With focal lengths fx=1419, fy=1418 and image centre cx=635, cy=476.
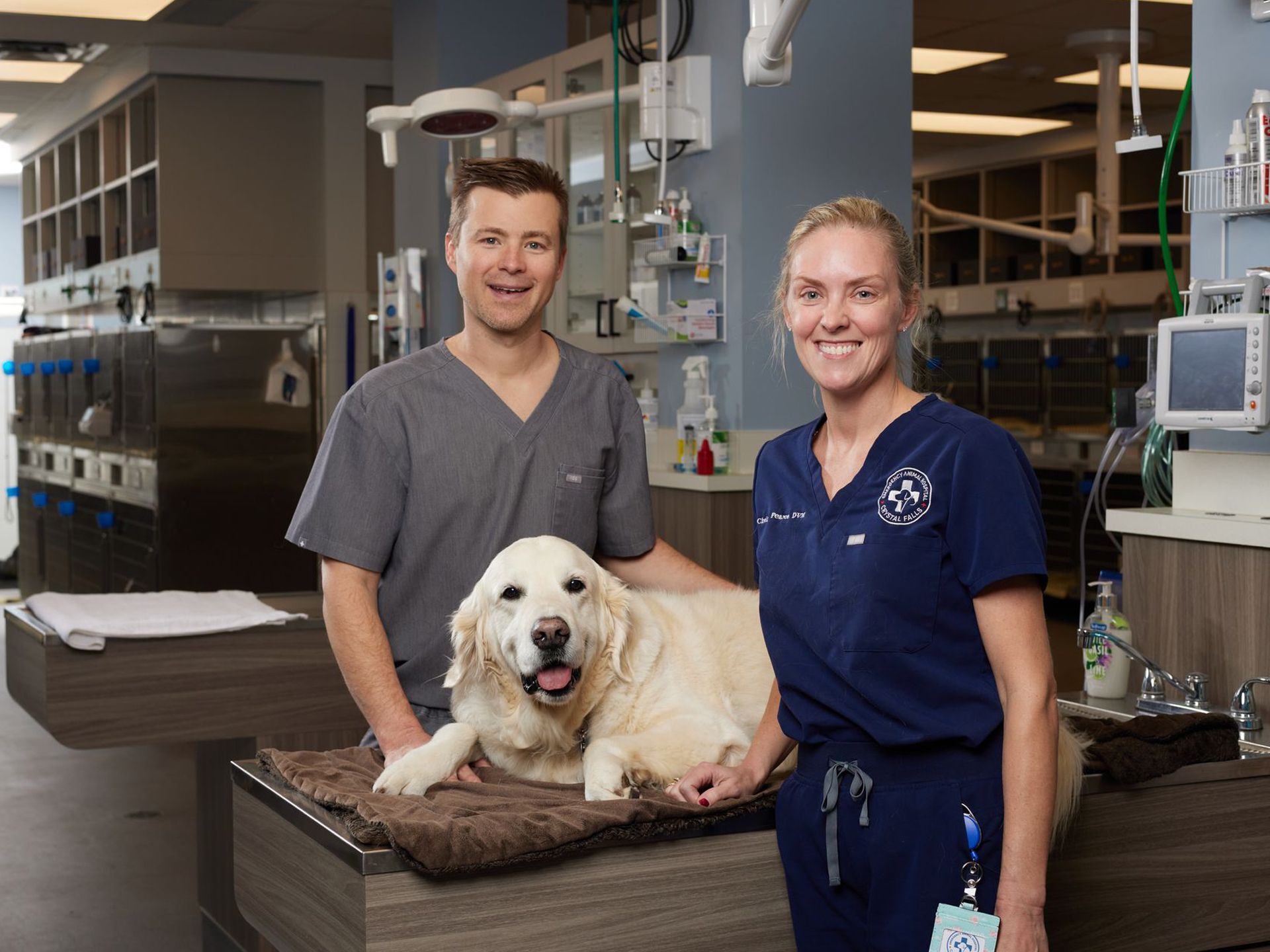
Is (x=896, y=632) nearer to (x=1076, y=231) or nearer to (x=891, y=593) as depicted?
(x=891, y=593)

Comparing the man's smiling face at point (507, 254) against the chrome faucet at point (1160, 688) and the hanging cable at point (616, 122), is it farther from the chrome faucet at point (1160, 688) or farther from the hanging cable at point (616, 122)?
the hanging cable at point (616, 122)

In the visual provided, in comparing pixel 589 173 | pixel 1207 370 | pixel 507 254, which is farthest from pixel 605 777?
pixel 589 173

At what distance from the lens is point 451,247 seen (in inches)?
82.7

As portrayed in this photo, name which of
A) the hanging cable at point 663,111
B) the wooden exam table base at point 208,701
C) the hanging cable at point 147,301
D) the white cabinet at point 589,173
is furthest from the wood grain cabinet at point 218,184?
the wooden exam table base at point 208,701

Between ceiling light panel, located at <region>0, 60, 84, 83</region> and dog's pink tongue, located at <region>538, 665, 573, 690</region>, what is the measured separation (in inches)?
298

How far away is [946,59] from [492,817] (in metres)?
7.04

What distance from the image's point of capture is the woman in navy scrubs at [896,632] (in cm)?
147

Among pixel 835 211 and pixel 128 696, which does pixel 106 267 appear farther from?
pixel 835 211

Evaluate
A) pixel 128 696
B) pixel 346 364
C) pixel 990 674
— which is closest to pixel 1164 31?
pixel 346 364

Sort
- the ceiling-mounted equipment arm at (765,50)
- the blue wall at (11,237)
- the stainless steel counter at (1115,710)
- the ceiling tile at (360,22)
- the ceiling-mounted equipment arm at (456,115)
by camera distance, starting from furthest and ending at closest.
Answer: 1. the blue wall at (11,237)
2. the ceiling tile at (360,22)
3. the ceiling-mounted equipment arm at (456,115)
4. the ceiling-mounted equipment arm at (765,50)
5. the stainless steel counter at (1115,710)

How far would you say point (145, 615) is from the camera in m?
3.47

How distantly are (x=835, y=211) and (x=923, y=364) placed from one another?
0.37 metres

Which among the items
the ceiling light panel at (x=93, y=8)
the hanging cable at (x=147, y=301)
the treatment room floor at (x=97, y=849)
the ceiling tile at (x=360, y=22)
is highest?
the ceiling tile at (x=360, y=22)

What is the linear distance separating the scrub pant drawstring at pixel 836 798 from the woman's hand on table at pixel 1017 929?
18cm
